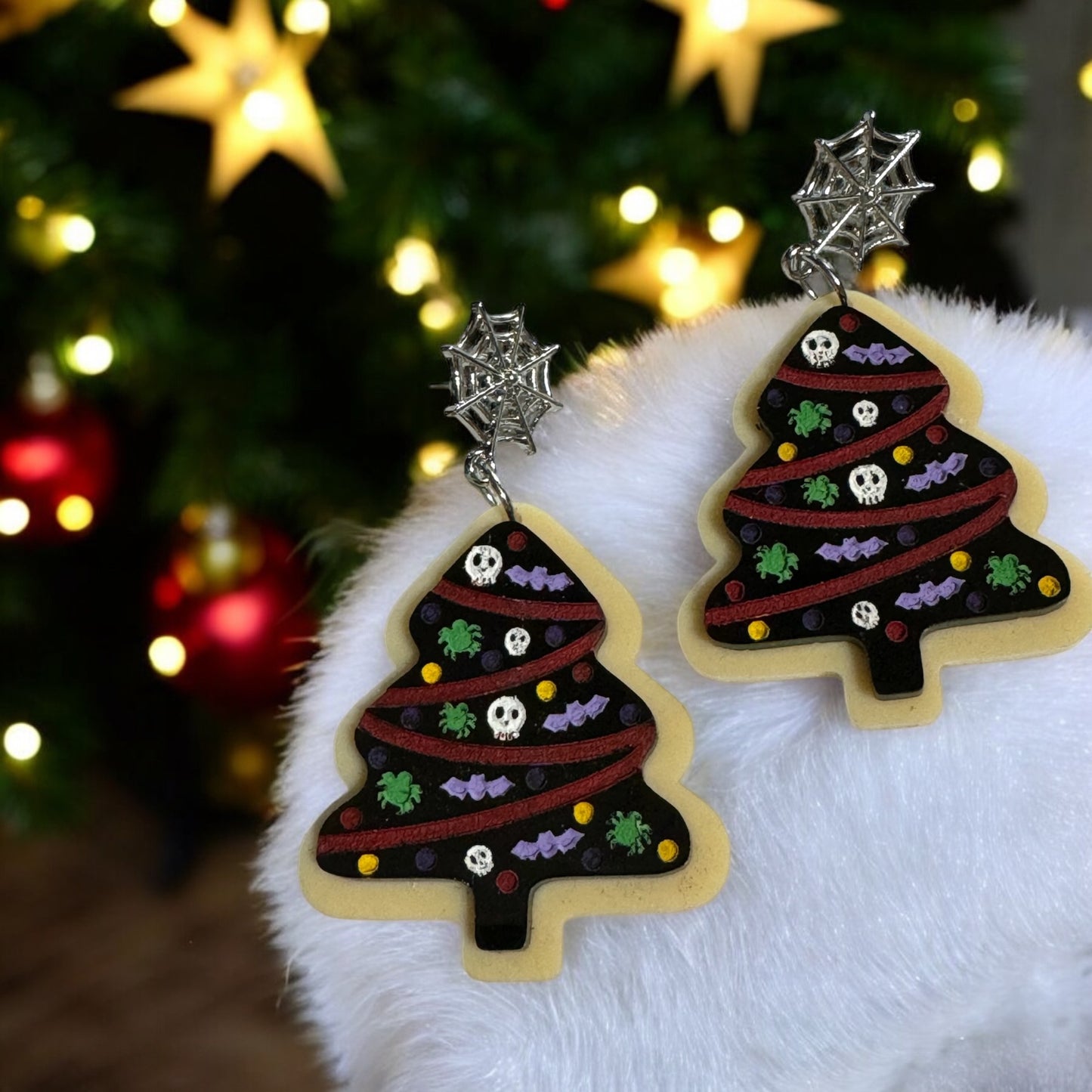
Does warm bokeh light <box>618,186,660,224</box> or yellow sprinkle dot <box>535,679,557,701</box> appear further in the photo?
warm bokeh light <box>618,186,660,224</box>

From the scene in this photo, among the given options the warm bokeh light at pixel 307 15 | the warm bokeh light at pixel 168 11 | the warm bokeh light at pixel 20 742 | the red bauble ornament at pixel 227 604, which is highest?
the warm bokeh light at pixel 307 15

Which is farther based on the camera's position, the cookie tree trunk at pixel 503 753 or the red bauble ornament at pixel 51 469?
the red bauble ornament at pixel 51 469

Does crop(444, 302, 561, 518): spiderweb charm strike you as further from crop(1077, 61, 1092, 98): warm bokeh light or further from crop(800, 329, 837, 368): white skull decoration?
crop(1077, 61, 1092, 98): warm bokeh light

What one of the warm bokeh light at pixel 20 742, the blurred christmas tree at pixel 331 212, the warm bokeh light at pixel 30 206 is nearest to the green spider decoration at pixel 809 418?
the blurred christmas tree at pixel 331 212

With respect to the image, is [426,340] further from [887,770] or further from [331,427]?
[887,770]

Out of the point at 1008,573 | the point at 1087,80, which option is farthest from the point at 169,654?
the point at 1087,80

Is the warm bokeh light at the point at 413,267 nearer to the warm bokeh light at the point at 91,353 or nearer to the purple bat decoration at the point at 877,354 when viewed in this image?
the warm bokeh light at the point at 91,353

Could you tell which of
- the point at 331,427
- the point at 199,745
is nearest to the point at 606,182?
the point at 331,427

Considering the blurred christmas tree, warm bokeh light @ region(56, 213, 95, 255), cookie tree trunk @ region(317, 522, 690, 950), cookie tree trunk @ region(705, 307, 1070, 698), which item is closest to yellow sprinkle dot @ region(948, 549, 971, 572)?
cookie tree trunk @ region(705, 307, 1070, 698)

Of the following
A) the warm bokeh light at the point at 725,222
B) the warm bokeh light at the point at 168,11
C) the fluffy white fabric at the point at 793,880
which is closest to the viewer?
the fluffy white fabric at the point at 793,880
